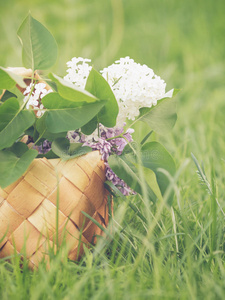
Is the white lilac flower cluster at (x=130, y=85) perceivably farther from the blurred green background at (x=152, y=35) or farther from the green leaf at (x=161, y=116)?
the blurred green background at (x=152, y=35)

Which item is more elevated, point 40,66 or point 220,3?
point 220,3

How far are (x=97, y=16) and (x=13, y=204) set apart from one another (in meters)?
2.40

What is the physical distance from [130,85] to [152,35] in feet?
6.43

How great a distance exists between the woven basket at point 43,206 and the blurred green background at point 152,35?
1226mm

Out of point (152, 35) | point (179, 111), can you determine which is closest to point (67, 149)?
point (179, 111)

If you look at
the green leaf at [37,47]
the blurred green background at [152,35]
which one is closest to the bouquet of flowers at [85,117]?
the green leaf at [37,47]

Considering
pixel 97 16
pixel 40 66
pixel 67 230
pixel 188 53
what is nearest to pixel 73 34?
pixel 97 16

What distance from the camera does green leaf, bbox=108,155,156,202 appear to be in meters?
0.74

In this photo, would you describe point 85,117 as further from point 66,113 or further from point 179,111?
point 179,111

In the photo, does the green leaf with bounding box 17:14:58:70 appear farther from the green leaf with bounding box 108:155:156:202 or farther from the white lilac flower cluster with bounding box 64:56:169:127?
the green leaf with bounding box 108:155:156:202

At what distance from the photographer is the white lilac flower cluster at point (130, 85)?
760 millimetres

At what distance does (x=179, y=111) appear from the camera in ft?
6.21

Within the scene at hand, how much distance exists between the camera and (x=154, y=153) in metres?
0.77

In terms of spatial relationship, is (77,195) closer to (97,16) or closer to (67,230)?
(67,230)
